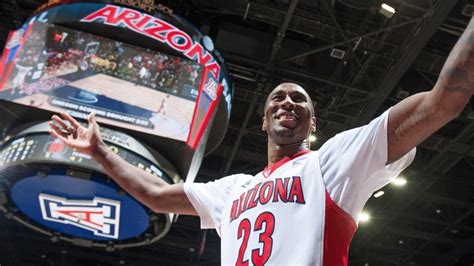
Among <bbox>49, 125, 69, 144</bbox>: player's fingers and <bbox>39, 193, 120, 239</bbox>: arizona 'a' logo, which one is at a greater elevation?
<bbox>49, 125, 69, 144</bbox>: player's fingers

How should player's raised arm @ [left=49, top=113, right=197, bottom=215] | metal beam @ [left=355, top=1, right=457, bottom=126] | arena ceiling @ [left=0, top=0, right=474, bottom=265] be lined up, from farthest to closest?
arena ceiling @ [left=0, top=0, right=474, bottom=265], metal beam @ [left=355, top=1, right=457, bottom=126], player's raised arm @ [left=49, top=113, right=197, bottom=215]

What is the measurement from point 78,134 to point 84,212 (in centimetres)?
377

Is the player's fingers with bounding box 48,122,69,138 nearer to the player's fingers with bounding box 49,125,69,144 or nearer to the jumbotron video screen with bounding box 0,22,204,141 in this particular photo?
the player's fingers with bounding box 49,125,69,144

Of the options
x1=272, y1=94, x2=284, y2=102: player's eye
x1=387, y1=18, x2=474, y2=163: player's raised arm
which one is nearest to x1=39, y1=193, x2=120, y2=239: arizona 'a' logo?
x1=272, y1=94, x2=284, y2=102: player's eye

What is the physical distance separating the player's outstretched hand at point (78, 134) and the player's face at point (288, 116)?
2.98 ft

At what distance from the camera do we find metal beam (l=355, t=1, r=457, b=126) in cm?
701

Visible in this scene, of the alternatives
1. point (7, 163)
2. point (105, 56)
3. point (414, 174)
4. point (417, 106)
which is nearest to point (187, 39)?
point (105, 56)

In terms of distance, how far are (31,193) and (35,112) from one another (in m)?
1.07

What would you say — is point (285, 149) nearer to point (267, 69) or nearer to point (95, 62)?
point (95, 62)

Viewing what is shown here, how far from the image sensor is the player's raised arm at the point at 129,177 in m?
2.26

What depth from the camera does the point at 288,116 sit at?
80.9 inches

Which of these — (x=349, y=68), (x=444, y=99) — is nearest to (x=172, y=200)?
(x=444, y=99)

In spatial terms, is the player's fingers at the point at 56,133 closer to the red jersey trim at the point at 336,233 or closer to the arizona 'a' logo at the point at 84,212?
the red jersey trim at the point at 336,233

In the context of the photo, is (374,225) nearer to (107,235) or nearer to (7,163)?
(107,235)
